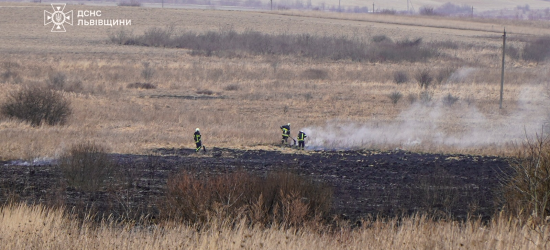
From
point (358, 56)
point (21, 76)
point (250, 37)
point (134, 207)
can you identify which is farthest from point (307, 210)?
point (250, 37)

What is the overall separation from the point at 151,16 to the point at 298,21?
21321mm

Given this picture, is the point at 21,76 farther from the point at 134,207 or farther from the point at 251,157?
the point at 134,207

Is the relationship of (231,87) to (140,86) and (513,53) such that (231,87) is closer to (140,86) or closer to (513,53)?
(140,86)

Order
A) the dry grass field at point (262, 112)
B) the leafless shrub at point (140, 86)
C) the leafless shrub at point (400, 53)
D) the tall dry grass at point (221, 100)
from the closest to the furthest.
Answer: the dry grass field at point (262, 112), the tall dry grass at point (221, 100), the leafless shrub at point (140, 86), the leafless shrub at point (400, 53)

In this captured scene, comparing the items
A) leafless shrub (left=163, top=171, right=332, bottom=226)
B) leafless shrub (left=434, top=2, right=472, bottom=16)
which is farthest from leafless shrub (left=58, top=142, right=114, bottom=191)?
leafless shrub (left=434, top=2, right=472, bottom=16)

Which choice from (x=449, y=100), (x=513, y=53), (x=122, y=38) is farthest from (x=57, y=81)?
(x=513, y=53)

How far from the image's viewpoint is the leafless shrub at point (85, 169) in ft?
40.0

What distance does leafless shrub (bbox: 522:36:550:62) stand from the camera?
46.1m

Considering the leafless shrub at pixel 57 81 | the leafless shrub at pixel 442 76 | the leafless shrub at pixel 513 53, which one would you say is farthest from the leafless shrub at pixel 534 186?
the leafless shrub at pixel 513 53

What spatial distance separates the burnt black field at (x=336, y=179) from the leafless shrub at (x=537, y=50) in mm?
33122

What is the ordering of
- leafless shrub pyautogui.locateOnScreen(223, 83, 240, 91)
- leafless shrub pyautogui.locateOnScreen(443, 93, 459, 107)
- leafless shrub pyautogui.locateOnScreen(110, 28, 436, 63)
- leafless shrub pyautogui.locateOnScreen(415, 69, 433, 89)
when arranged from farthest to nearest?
leafless shrub pyautogui.locateOnScreen(110, 28, 436, 63), leafless shrub pyautogui.locateOnScreen(415, 69, 433, 89), leafless shrub pyautogui.locateOnScreen(223, 83, 240, 91), leafless shrub pyautogui.locateOnScreen(443, 93, 459, 107)

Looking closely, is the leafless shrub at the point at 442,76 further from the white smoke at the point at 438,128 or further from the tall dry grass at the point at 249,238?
the tall dry grass at the point at 249,238

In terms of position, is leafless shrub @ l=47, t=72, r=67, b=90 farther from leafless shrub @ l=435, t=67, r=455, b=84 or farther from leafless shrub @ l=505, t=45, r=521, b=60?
leafless shrub @ l=505, t=45, r=521, b=60

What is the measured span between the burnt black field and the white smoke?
8.09ft
